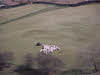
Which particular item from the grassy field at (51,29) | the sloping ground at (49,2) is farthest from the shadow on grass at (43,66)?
the sloping ground at (49,2)

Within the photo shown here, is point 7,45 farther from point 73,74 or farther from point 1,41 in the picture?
point 73,74

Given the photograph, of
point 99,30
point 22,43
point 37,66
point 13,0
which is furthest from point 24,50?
point 13,0

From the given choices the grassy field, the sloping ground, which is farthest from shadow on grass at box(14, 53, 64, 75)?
the sloping ground

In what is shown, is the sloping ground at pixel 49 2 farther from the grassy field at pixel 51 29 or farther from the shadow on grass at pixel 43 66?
the shadow on grass at pixel 43 66

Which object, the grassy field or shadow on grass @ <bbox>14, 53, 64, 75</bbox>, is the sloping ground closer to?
the grassy field

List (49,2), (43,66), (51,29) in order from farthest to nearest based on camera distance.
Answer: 1. (49,2)
2. (51,29)
3. (43,66)

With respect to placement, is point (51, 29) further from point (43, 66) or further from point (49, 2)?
point (49, 2)

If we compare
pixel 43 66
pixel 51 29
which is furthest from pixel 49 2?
pixel 43 66

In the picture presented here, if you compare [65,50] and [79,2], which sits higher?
[79,2]
